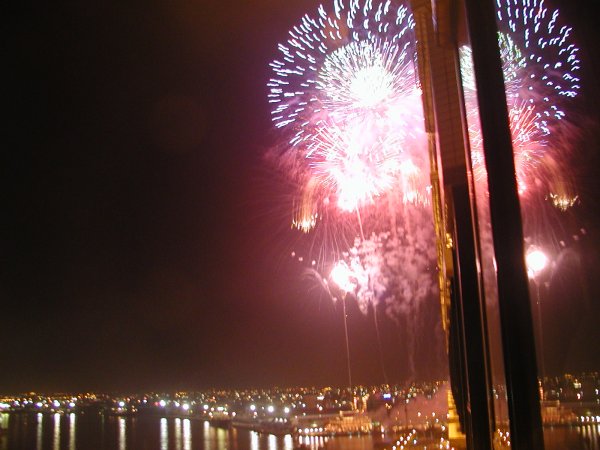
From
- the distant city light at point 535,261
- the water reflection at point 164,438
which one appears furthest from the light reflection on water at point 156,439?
the distant city light at point 535,261

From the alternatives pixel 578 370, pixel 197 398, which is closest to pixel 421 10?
pixel 578 370

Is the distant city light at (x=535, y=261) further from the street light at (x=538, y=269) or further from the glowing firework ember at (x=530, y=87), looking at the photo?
the glowing firework ember at (x=530, y=87)

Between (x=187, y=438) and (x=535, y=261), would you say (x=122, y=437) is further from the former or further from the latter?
(x=535, y=261)

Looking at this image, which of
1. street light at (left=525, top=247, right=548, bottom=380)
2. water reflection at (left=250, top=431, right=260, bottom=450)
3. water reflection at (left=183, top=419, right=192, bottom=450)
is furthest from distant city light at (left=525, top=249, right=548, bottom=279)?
water reflection at (left=183, top=419, right=192, bottom=450)

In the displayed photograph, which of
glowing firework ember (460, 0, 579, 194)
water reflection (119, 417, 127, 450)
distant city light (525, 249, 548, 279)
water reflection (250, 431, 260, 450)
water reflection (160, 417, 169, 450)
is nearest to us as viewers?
distant city light (525, 249, 548, 279)

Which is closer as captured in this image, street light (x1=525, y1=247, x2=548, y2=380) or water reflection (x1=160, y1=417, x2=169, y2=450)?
street light (x1=525, y1=247, x2=548, y2=380)

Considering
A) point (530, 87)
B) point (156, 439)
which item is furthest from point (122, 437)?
point (530, 87)

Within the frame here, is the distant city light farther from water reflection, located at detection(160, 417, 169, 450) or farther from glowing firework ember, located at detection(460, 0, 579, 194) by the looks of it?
water reflection, located at detection(160, 417, 169, 450)
